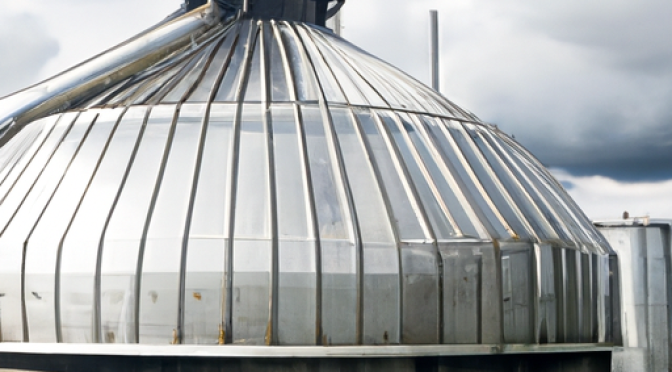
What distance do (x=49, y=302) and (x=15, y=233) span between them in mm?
1506

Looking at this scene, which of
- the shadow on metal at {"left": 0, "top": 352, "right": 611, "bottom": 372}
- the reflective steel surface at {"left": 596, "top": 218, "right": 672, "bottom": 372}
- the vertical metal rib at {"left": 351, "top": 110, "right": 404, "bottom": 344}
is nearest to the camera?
the shadow on metal at {"left": 0, "top": 352, "right": 611, "bottom": 372}

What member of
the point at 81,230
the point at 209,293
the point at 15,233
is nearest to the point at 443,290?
the point at 209,293

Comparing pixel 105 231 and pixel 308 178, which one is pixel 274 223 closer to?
pixel 308 178

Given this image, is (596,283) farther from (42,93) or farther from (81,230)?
(42,93)

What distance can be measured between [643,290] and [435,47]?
9.02 metres

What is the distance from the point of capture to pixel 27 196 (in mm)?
14711

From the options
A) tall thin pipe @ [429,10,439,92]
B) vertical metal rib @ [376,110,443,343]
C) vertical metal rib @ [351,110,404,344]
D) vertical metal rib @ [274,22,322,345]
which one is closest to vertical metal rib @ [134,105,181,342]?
vertical metal rib @ [274,22,322,345]

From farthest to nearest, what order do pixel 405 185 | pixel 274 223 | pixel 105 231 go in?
pixel 405 185 → pixel 105 231 → pixel 274 223

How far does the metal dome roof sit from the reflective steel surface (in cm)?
545

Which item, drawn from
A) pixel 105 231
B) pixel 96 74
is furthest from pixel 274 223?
pixel 96 74

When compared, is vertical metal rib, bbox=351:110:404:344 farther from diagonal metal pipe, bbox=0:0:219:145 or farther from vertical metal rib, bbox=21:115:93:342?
vertical metal rib, bbox=21:115:93:342

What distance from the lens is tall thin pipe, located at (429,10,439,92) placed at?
25516 millimetres

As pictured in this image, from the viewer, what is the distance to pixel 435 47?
85.2ft

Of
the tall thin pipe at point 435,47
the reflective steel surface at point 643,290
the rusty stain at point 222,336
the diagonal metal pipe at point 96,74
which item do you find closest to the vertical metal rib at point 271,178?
the rusty stain at point 222,336
